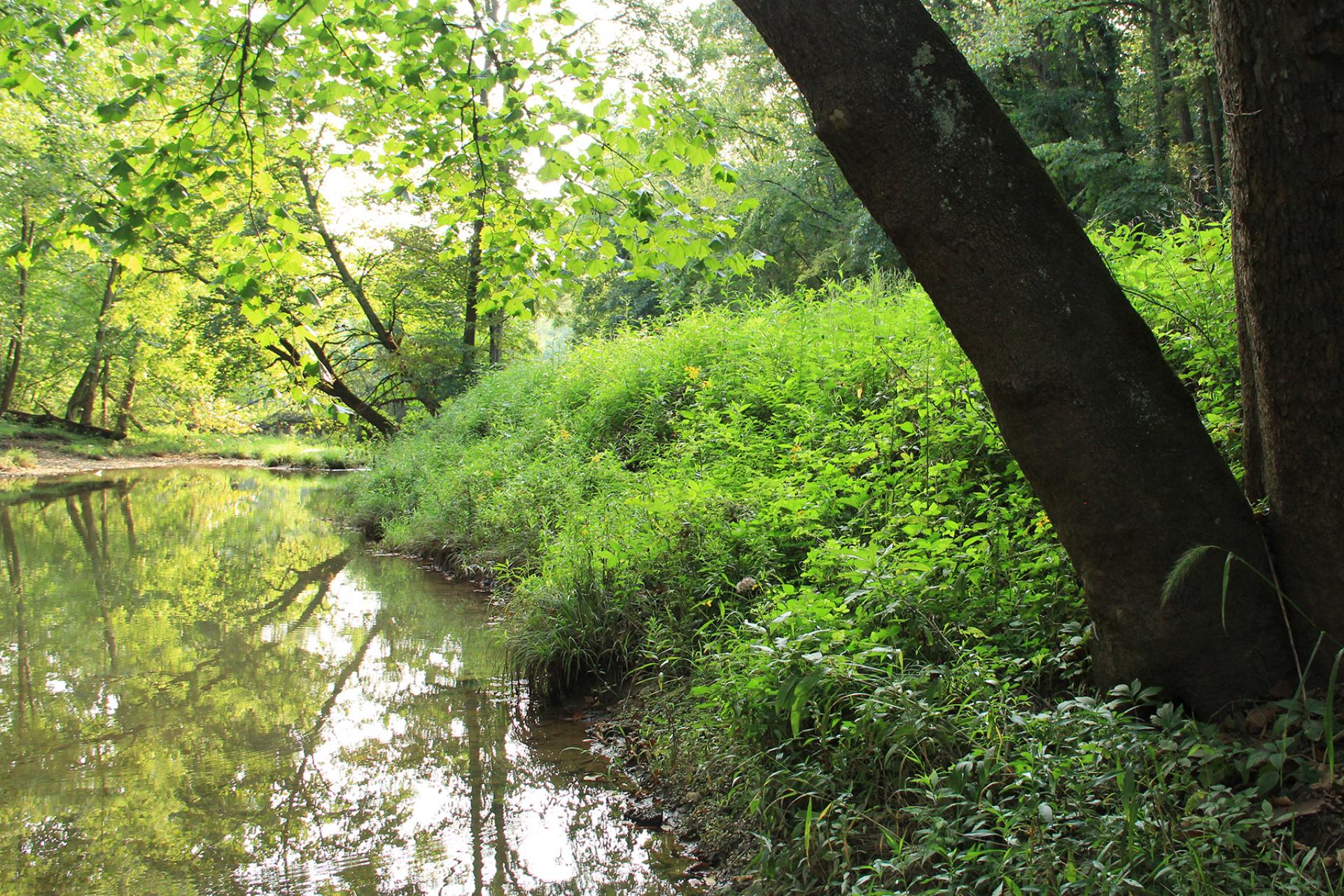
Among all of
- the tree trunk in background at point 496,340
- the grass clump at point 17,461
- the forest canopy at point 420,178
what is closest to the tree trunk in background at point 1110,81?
the forest canopy at point 420,178

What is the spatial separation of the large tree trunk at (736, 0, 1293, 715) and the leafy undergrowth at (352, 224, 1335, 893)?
0.28m

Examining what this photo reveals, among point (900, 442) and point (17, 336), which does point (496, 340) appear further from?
point (17, 336)

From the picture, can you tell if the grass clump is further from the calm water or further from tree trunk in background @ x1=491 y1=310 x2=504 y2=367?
the calm water

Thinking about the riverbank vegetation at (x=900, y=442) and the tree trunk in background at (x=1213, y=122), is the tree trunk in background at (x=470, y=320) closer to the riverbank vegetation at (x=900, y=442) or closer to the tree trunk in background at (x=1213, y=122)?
the riverbank vegetation at (x=900, y=442)

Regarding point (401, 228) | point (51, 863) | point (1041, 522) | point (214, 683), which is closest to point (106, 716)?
point (214, 683)

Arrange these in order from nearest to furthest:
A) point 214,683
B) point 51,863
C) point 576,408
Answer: point 51,863 → point 214,683 → point 576,408

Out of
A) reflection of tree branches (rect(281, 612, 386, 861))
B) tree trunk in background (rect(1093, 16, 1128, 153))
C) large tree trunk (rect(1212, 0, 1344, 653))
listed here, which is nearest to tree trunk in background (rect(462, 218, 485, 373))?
reflection of tree branches (rect(281, 612, 386, 861))

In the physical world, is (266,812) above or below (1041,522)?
below

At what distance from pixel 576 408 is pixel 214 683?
18.7 ft

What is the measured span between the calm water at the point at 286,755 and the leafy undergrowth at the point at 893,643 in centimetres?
49

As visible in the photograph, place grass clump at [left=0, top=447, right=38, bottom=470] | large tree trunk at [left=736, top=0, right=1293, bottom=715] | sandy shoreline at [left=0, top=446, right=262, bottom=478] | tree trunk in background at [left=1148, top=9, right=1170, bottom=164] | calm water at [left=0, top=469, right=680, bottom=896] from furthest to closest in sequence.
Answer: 1. sandy shoreline at [left=0, top=446, right=262, bottom=478]
2. grass clump at [left=0, top=447, right=38, bottom=470]
3. tree trunk in background at [left=1148, top=9, right=1170, bottom=164]
4. calm water at [left=0, top=469, right=680, bottom=896]
5. large tree trunk at [left=736, top=0, right=1293, bottom=715]

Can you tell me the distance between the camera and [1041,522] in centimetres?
364

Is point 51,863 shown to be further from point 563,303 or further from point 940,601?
point 563,303

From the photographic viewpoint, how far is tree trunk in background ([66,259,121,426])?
27891mm
